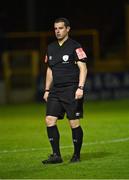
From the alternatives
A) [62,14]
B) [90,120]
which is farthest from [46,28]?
[90,120]

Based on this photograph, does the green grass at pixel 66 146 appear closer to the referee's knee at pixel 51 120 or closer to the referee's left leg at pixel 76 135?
the referee's left leg at pixel 76 135

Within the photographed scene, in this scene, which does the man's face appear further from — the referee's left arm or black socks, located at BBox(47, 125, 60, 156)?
black socks, located at BBox(47, 125, 60, 156)

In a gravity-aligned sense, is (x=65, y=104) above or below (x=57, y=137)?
above

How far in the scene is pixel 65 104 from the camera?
12.0m

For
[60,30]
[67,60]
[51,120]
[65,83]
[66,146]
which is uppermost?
[60,30]

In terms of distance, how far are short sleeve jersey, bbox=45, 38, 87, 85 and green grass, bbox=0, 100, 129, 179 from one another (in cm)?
128

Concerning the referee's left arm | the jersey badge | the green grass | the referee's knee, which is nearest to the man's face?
the jersey badge

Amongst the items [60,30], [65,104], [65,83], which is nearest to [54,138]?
[65,104]

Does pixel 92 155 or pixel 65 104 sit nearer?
pixel 65 104

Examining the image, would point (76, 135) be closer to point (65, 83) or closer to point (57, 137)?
point (57, 137)

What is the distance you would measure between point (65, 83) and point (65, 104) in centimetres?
32

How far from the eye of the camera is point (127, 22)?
94.7ft

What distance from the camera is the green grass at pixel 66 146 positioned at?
1101 cm

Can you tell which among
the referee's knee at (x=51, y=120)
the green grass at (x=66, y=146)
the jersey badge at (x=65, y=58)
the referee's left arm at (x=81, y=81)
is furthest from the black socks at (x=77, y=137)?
the jersey badge at (x=65, y=58)
